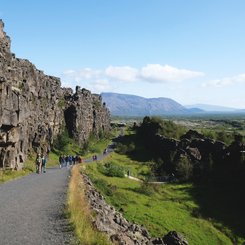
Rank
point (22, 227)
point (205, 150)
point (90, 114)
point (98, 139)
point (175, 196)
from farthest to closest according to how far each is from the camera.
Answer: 1. point (98, 139)
2. point (90, 114)
3. point (205, 150)
4. point (175, 196)
5. point (22, 227)

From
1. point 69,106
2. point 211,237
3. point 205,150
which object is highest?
point 69,106

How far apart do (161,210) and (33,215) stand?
130ft

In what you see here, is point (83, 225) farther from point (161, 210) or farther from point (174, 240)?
point (161, 210)

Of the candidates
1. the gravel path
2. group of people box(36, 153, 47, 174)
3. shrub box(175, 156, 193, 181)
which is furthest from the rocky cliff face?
shrub box(175, 156, 193, 181)

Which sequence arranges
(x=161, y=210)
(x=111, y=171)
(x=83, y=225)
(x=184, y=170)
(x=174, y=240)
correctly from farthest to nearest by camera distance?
(x=184, y=170), (x=111, y=171), (x=161, y=210), (x=174, y=240), (x=83, y=225)

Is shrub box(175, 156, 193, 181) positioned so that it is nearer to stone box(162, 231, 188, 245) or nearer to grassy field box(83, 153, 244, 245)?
grassy field box(83, 153, 244, 245)

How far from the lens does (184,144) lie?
111625mm

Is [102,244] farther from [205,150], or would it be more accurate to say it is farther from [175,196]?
[205,150]

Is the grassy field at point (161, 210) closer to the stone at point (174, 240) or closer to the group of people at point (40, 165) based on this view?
the group of people at point (40, 165)

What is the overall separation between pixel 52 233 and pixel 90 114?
119 meters

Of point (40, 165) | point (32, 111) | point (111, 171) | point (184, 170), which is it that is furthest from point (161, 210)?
point (184, 170)

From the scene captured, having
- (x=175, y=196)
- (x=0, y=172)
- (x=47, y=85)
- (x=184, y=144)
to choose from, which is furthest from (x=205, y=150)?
(x=0, y=172)

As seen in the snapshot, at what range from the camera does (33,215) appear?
25750 mm

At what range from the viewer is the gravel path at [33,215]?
2056 centimetres
